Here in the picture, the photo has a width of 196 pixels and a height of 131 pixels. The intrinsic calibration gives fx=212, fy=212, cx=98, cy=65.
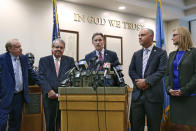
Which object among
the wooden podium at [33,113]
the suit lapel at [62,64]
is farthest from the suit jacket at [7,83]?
the wooden podium at [33,113]

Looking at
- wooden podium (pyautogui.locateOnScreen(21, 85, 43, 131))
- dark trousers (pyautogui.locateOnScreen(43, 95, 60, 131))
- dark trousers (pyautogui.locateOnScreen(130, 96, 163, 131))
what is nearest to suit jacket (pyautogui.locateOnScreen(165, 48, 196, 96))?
dark trousers (pyautogui.locateOnScreen(130, 96, 163, 131))

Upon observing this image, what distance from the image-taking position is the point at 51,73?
261 centimetres

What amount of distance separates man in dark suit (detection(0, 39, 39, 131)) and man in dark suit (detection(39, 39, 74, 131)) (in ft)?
1.16

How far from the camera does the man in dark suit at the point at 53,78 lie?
8.29 ft

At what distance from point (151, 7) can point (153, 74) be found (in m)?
3.86

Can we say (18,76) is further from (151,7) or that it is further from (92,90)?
(151,7)

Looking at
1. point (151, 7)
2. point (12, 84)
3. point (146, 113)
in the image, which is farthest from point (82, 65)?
point (151, 7)

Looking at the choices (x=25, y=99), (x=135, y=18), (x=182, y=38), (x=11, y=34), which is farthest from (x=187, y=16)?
(x=25, y=99)

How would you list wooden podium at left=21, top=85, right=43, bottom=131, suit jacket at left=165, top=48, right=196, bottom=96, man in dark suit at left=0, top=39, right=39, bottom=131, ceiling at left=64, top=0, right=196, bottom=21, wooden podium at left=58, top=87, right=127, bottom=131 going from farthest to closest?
ceiling at left=64, top=0, right=196, bottom=21, wooden podium at left=21, top=85, right=43, bottom=131, man in dark suit at left=0, top=39, right=39, bottom=131, suit jacket at left=165, top=48, right=196, bottom=96, wooden podium at left=58, top=87, right=127, bottom=131

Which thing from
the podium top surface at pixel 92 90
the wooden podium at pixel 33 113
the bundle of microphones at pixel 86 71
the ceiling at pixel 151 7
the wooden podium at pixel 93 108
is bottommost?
the wooden podium at pixel 33 113

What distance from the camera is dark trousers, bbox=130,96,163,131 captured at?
7.54 ft

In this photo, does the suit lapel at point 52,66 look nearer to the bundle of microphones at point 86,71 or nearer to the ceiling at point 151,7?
the bundle of microphones at point 86,71

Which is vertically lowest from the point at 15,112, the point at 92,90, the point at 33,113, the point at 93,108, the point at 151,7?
the point at 33,113

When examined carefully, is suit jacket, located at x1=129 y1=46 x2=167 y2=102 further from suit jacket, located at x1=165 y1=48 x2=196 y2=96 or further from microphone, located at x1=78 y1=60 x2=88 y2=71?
microphone, located at x1=78 y1=60 x2=88 y2=71
